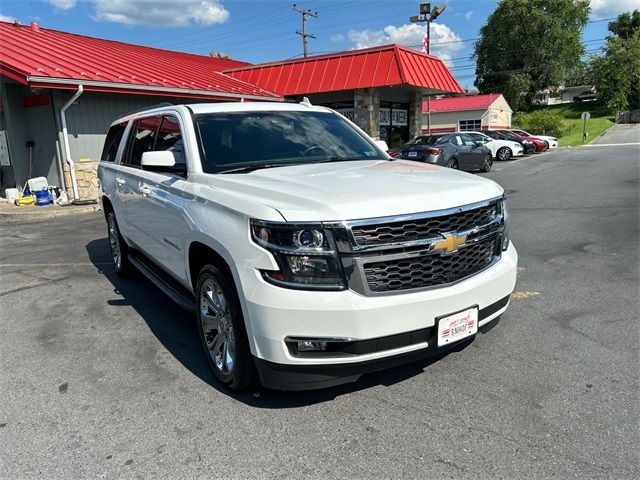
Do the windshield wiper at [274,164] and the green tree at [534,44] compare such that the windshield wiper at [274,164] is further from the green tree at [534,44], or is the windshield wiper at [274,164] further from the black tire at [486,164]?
the green tree at [534,44]

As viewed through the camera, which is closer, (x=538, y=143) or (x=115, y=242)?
(x=115, y=242)

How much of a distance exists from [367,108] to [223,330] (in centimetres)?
1852

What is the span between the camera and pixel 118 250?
20.2 feet

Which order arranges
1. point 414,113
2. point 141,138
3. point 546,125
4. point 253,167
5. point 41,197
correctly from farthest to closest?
point 546,125 → point 414,113 → point 41,197 → point 141,138 → point 253,167

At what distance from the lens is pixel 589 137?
48250 mm

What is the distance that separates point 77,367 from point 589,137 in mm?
53290

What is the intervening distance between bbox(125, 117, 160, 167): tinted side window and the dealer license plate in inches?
129

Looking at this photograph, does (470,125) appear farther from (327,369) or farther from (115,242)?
(327,369)

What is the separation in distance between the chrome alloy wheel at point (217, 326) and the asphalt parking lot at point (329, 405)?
8.3 inches

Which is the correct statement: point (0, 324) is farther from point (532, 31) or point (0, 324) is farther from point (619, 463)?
point (532, 31)

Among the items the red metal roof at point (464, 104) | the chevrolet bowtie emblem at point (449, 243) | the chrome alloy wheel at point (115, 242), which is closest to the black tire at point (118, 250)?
the chrome alloy wheel at point (115, 242)

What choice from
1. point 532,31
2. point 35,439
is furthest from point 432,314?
point 532,31

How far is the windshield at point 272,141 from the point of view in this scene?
3.91 meters

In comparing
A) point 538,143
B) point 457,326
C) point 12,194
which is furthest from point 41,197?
point 538,143
